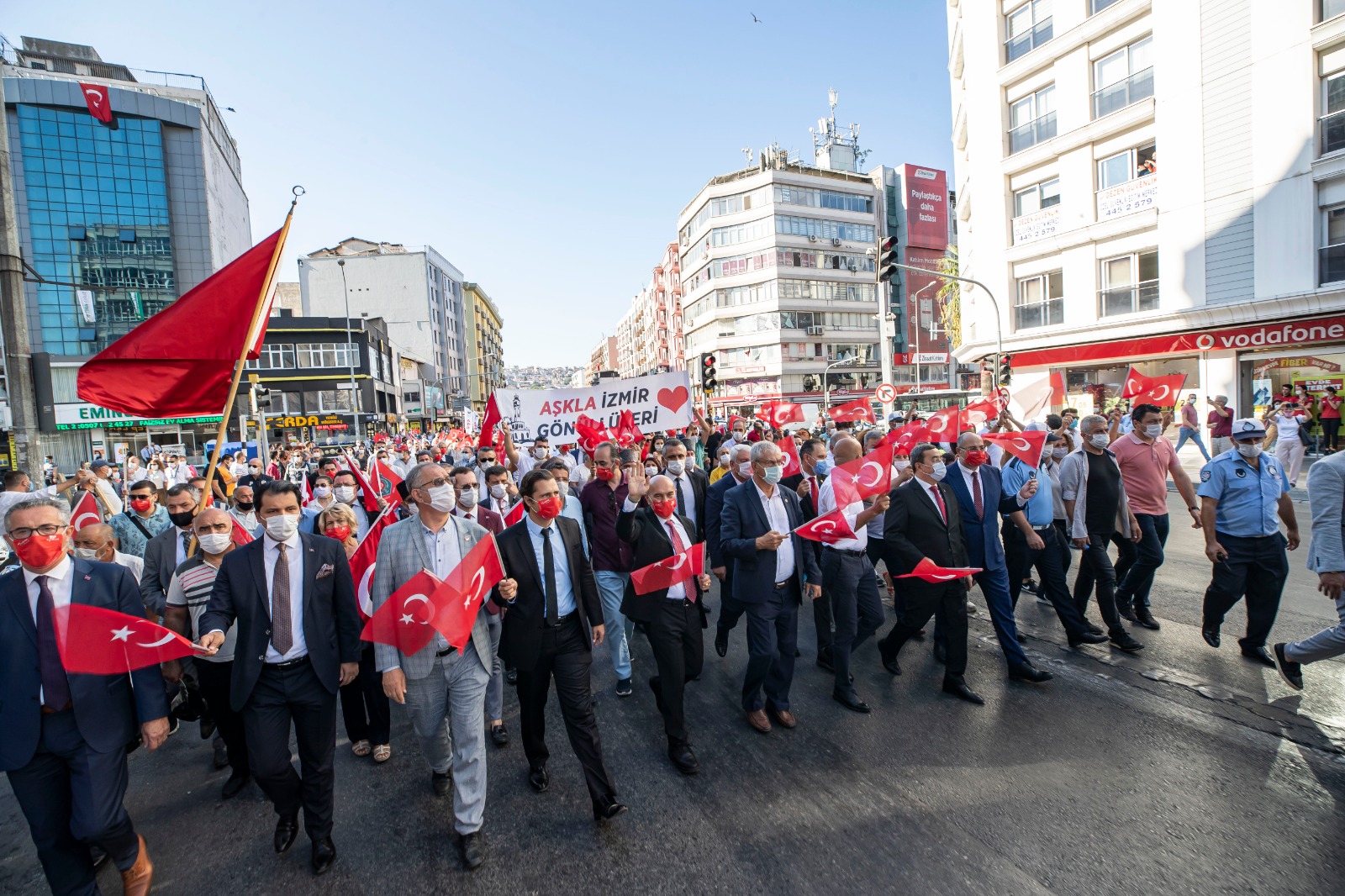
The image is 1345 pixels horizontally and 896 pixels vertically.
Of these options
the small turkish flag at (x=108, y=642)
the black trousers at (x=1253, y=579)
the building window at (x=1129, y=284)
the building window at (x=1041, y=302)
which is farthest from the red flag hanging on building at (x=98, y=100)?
the black trousers at (x=1253, y=579)

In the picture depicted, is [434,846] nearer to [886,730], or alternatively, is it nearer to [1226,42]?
[886,730]

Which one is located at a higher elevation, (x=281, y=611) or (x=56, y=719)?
(x=281, y=611)

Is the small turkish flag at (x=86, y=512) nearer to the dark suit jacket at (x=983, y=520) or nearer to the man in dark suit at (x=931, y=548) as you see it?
the man in dark suit at (x=931, y=548)

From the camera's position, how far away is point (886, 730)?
14.9 ft

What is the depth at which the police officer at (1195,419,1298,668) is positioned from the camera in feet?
17.0

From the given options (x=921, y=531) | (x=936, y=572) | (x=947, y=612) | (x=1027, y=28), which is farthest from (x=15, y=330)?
(x=1027, y=28)

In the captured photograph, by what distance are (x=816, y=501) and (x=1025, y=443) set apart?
2.07 meters

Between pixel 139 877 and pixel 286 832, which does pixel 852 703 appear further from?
pixel 139 877

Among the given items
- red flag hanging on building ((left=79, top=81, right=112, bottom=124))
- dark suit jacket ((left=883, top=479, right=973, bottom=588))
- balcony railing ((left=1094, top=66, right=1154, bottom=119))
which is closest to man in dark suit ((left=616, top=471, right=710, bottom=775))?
dark suit jacket ((left=883, top=479, right=973, bottom=588))

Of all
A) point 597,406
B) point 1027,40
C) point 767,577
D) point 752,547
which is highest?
point 1027,40

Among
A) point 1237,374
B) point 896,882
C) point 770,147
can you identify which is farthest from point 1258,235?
point 770,147

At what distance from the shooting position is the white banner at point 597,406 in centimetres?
1059

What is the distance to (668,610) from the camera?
439 centimetres

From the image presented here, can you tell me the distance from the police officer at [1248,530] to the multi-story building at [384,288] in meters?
73.6
